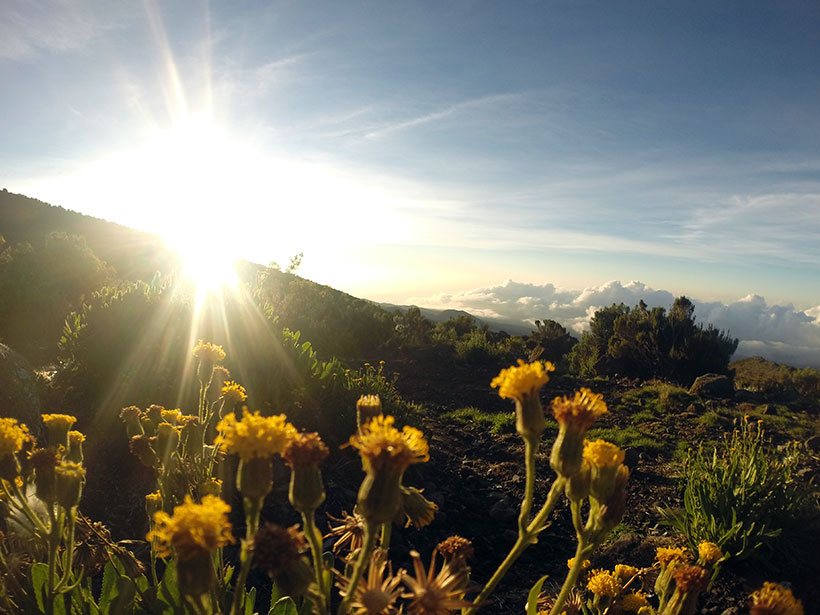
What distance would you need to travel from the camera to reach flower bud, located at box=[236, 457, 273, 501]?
53.5 inches

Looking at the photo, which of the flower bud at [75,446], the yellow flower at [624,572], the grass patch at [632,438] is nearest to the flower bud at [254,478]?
the flower bud at [75,446]

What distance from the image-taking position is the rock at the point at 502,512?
17.8ft

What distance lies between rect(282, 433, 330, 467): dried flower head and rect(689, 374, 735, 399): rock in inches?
440

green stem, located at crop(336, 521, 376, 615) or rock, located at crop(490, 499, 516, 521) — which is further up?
green stem, located at crop(336, 521, 376, 615)

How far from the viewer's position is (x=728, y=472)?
482cm

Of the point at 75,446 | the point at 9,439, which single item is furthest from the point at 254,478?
the point at 75,446

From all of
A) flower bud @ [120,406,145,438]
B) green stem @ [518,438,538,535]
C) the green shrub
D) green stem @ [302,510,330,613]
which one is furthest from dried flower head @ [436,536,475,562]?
the green shrub

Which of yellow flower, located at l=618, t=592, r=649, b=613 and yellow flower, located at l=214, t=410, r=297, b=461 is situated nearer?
yellow flower, located at l=214, t=410, r=297, b=461

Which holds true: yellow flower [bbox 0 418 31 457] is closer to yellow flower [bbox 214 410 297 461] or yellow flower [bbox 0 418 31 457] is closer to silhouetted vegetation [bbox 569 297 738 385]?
yellow flower [bbox 214 410 297 461]

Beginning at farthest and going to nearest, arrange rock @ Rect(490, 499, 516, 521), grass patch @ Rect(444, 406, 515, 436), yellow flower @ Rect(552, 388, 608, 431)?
grass patch @ Rect(444, 406, 515, 436) < rock @ Rect(490, 499, 516, 521) < yellow flower @ Rect(552, 388, 608, 431)

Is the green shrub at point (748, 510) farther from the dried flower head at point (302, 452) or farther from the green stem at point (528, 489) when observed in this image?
the dried flower head at point (302, 452)

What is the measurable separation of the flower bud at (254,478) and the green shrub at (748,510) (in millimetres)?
4134

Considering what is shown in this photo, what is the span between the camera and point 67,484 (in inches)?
64.1

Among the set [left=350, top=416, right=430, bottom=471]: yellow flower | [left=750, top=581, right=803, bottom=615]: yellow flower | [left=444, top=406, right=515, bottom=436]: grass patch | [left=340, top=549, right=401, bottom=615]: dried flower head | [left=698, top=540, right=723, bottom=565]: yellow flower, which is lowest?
[left=444, top=406, right=515, bottom=436]: grass patch
